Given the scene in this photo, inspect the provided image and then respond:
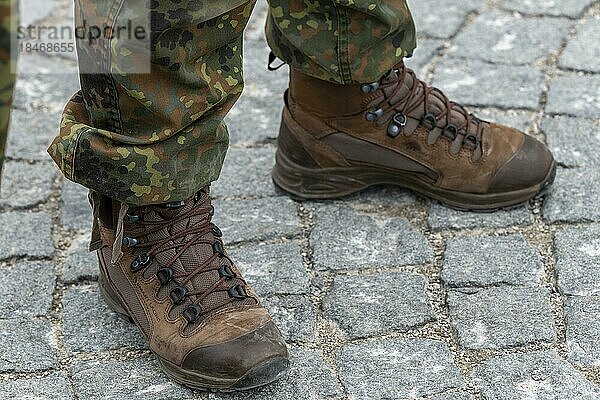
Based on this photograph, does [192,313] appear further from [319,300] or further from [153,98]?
[153,98]

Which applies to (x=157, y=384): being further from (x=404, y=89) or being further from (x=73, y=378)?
(x=404, y=89)

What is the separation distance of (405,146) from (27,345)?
0.92m

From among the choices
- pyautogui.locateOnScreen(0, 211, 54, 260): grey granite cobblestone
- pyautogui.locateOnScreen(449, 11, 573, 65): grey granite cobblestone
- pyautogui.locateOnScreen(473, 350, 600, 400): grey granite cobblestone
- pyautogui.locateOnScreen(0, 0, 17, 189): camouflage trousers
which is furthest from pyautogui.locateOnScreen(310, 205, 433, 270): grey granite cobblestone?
pyautogui.locateOnScreen(0, 0, 17, 189): camouflage trousers

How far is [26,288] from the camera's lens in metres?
2.15

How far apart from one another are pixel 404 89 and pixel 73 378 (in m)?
0.95

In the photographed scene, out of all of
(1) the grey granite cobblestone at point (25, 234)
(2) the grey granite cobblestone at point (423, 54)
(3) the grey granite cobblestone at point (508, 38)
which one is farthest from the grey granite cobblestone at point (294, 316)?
(3) the grey granite cobblestone at point (508, 38)

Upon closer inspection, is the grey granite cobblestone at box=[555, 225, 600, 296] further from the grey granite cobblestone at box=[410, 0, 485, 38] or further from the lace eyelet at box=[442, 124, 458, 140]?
the grey granite cobblestone at box=[410, 0, 485, 38]

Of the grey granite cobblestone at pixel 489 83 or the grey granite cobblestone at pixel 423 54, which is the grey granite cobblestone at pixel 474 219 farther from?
the grey granite cobblestone at pixel 423 54

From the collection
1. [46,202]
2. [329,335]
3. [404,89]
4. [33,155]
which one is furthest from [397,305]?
[33,155]

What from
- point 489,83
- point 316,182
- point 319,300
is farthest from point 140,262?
point 489,83

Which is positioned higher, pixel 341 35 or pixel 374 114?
pixel 341 35

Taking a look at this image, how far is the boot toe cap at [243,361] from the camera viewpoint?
1.81 metres

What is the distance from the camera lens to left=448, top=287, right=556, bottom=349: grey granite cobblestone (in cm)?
196

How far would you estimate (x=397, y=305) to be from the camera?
2.06m
